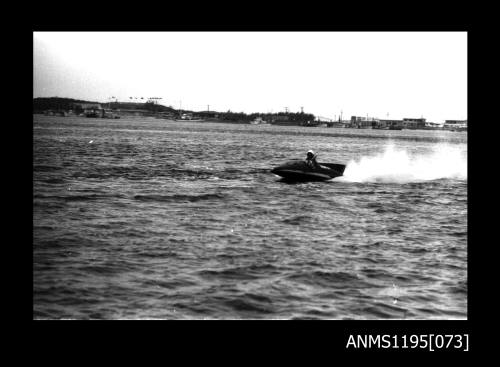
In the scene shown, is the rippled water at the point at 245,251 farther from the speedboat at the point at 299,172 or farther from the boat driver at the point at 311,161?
the boat driver at the point at 311,161

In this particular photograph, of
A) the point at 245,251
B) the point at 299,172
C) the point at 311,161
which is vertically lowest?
the point at 245,251

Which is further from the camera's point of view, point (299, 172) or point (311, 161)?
point (311, 161)

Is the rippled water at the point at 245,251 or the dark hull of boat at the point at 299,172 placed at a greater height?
the dark hull of boat at the point at 299,172


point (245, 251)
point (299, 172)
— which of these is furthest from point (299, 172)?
point (245, 251)

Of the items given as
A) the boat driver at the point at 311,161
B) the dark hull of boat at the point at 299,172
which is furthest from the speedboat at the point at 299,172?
the boat driver at the point at 311,161

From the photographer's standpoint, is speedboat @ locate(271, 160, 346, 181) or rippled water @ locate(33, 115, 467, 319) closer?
rippled water @ locate(33, 115, 467, 319)

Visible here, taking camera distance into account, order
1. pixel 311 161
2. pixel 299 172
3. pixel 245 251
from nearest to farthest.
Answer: pixel 245 251 < pixel 299 172 < pixel 311 161

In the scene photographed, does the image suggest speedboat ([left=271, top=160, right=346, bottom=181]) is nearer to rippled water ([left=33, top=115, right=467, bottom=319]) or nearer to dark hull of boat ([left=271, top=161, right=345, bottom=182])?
dark hull of boat ([left=271, top=161, right=345, bottom=182])

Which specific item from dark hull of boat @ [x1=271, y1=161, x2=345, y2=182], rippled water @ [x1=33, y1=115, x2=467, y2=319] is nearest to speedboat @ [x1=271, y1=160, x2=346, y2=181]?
dark hull of boat @ [x1=271, y1=161, x2=345, y2=182]

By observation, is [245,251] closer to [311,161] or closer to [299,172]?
[299,172]

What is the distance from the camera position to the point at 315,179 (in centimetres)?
3872

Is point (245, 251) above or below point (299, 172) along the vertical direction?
below

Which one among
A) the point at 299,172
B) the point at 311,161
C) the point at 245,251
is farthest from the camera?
the point at 311,161

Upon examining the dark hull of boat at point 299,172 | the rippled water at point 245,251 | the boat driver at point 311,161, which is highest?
the boat driver at point 311,161
